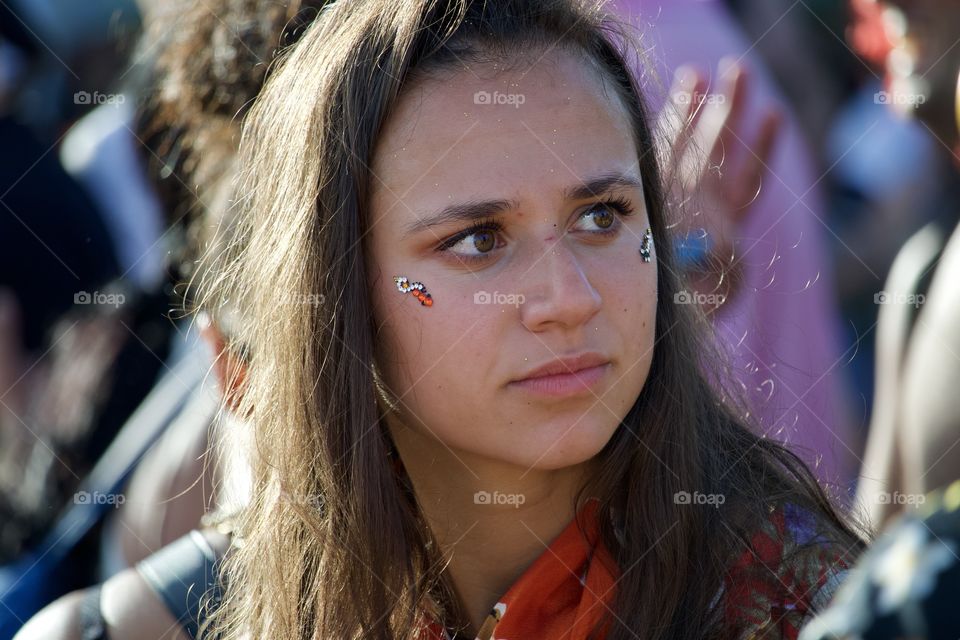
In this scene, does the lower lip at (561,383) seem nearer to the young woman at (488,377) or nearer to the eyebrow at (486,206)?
the young woman at (488,377)

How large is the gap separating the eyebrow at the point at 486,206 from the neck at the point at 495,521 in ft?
1.35

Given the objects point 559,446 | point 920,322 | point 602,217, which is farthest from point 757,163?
point 559,446

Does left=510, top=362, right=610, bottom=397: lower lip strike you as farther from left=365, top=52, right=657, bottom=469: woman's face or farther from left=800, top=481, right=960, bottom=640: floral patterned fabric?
left=800, top=481, right=960, bottom=640: floral patterned fabric

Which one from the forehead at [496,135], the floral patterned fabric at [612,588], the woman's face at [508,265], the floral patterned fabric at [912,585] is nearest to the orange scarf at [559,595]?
the floral patterned fabric at [612,588]

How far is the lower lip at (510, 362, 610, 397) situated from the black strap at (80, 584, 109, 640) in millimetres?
881

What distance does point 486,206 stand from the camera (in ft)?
5.30

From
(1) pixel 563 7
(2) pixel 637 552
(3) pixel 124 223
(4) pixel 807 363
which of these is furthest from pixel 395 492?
(3) pixel 124 223

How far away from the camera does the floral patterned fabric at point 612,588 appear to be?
5.12ft

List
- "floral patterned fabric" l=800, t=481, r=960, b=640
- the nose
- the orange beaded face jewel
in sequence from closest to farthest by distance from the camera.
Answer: "floral patterned fabric" l=800, t=481, r=960, b=640 → the nose → the orange beaded face jewel

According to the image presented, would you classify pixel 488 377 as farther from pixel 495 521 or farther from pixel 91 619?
pixel 91 619

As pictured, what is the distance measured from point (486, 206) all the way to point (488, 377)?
26 cm

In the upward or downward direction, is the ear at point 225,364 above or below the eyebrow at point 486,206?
above

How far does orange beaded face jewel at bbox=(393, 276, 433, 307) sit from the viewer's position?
1655mm

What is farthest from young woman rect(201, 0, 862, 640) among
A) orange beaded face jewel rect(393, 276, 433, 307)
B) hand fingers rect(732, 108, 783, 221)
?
hand fingers rect(732, 108, 783, 221)
